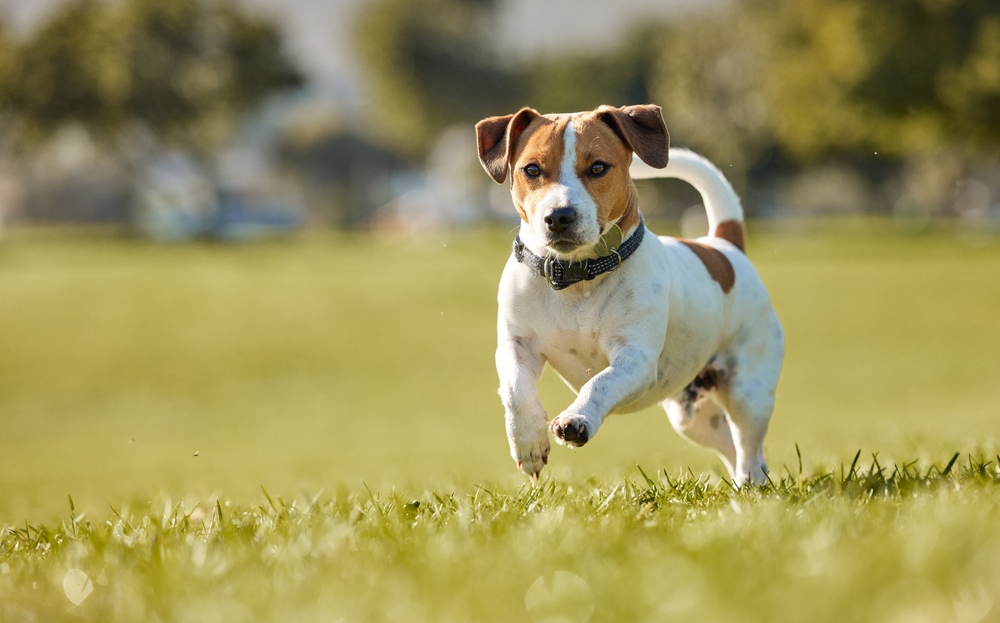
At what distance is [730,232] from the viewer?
248 inches

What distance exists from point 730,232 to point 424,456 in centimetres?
746

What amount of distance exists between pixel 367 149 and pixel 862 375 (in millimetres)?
80177

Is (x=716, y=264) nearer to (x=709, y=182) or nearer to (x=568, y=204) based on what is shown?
(x=709, y=182)

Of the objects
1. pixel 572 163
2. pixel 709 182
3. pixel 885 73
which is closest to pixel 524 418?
pixel 572 163

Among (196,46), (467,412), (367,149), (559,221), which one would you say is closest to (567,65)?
(367,149)

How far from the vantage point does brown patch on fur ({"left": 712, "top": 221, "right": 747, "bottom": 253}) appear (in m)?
6.28

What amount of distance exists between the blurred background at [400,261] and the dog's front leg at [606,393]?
1450mm

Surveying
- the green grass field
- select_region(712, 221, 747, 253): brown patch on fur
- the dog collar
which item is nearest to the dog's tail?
select_region(712, 221, 747, 253): brown patch on fur

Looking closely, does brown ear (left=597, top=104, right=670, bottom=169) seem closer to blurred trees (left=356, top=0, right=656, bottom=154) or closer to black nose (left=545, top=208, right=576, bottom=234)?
black nose (left=545, top=208, right=576, bottom=234)

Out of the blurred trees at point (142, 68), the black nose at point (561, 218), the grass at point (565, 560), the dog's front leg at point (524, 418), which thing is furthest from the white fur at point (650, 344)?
the blurred trees at point (142, 68)

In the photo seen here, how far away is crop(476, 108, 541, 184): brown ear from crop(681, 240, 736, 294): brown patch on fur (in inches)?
46.0

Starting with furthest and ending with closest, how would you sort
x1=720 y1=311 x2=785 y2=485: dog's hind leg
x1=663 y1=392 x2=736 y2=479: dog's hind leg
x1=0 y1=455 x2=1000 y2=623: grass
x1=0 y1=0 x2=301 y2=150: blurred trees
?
1. x1=0 y1=0 x2=301 y2=150: blurred trees
2. x1=663 y1=392 x2=736 y2=479: dog's hind leg
3. x1=720 y1=311 x2=785 y2=485: dog's hind leg
4. x1=0 y1=455 x2=1000 y2=623: grass

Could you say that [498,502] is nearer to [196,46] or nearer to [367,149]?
[196,46]

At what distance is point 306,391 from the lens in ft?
61.1
